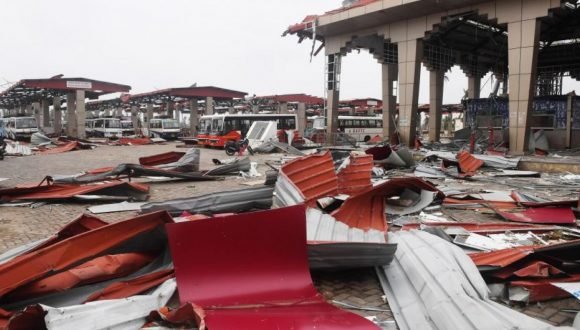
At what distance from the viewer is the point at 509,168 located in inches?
537

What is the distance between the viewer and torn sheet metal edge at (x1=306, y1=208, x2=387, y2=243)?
4.58 metres

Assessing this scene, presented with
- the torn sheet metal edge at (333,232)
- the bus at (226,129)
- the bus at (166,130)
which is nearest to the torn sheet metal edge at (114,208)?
the torn sheet metal edge at (333,232)

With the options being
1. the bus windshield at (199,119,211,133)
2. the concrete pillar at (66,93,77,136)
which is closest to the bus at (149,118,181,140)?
the concrete pillar at (66,93,77,136)

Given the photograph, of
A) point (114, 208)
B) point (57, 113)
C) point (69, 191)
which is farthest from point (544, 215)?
point (57, 113)

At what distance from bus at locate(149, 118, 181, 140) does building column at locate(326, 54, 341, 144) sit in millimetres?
17686

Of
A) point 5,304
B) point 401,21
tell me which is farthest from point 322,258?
point 401,21

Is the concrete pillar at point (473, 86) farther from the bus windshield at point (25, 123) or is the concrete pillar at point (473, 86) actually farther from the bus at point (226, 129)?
the bus windshield at point (25, 123)

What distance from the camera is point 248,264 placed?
372 cm

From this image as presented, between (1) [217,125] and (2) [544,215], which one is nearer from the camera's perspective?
(2) [544,215]

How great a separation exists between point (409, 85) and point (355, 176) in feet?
53.5

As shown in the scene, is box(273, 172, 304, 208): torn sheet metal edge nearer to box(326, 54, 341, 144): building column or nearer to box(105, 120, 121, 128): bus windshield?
box(326, 54, 341, 144): building column

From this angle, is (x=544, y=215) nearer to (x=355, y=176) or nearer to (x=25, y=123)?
(x=355, y=176)

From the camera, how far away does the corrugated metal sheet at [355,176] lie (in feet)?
28.1

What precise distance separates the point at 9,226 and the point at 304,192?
4.84 metres
